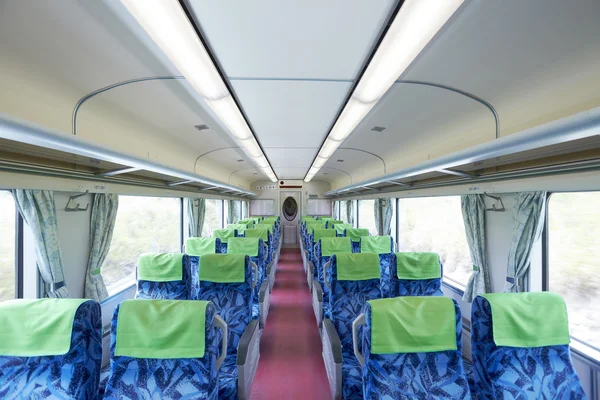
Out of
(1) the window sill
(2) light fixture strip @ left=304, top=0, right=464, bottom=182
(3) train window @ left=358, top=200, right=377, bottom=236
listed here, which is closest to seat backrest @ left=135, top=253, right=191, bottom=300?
(1) the window sill

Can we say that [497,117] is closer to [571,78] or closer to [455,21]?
[571,78]

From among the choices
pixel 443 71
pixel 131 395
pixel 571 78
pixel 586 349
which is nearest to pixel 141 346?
pixel 131 395

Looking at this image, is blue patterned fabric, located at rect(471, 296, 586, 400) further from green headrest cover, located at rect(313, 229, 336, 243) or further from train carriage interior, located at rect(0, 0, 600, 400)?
green headrest cover, located at rect(313, 229, 336, 243)

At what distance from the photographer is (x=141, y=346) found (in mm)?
1597

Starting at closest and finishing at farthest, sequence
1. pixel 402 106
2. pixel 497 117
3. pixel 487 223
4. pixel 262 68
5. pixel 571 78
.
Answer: pixel 571 78, pixel 262 68, pixel 497 117, pixel 402 106, pixel 487 223

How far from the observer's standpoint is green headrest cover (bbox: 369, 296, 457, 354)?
1.65 meters

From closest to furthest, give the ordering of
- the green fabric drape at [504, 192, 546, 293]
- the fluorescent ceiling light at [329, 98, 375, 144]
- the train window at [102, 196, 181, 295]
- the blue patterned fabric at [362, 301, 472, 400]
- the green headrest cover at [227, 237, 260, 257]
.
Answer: the blue patterned fabric at [362, 301, 472, 400]
the fluorescent ceiling light at [329, 98, 375, 144]
the green fabric drape at [504, 192, 546, 293]
the train window at [102, 196, 181, 295]
the green headrest cover at [227, 237, 260, 257]

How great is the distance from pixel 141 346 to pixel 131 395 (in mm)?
297

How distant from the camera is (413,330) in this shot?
1.66 metres

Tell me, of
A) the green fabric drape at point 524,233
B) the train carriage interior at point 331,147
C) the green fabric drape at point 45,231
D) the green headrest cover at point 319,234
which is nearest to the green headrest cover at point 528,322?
the train carriage interior at point 331,147

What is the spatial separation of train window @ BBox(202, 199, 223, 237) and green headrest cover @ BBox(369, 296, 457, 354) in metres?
7.00

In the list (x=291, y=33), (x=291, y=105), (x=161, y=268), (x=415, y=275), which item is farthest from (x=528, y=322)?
(x=161, y=268)

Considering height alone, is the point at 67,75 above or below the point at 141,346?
above

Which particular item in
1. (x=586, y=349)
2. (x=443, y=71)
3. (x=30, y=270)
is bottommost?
(x=586, y=349)
